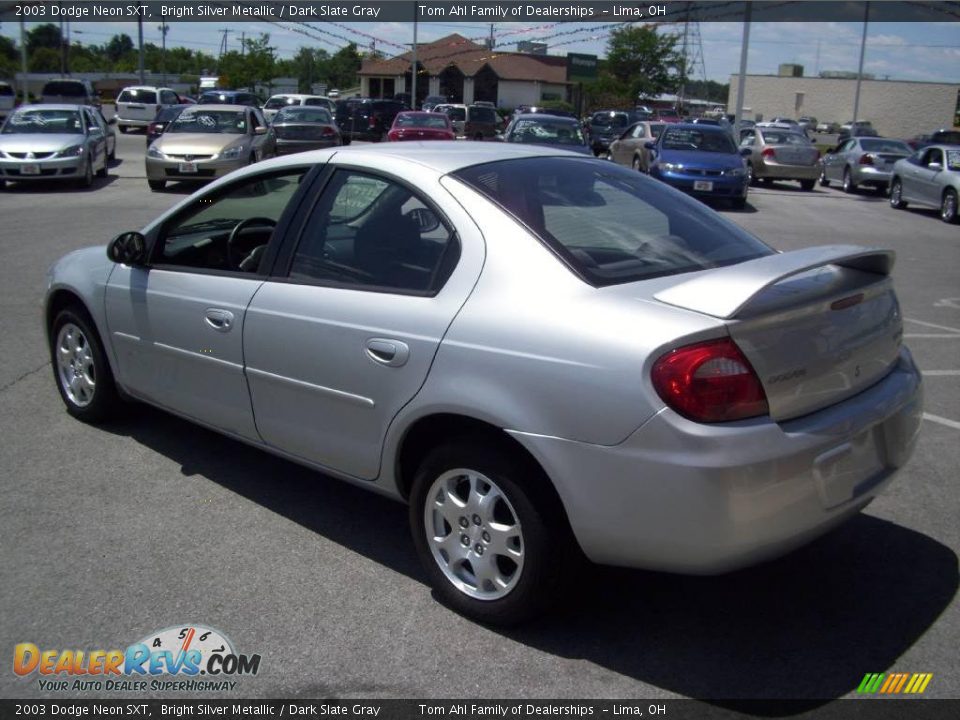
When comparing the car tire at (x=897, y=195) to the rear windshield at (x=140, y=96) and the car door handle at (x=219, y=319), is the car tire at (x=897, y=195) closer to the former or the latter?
the car door handle at (x=219, y=319)

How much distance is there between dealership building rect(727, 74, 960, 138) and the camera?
75062mm

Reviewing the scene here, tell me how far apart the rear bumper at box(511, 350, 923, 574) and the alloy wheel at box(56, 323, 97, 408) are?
3.22 metres

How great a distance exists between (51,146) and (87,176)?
0.88 meters

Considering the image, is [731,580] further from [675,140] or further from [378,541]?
[675,140]

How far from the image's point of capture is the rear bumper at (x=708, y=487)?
2855 mm

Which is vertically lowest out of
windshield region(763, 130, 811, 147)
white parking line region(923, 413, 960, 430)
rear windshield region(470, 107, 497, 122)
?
white parking line region(923, 413, 960, 430)

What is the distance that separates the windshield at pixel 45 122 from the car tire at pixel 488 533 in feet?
59.5

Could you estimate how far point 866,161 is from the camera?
24.9 metres

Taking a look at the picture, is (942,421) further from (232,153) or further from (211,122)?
(211,122)

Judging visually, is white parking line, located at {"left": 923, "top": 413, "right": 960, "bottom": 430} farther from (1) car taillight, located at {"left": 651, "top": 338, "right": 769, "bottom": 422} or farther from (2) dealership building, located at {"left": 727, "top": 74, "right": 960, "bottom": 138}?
(2) dealership building, located at {"left": 727, "top": 74, "right": 960, "bottom": 138}

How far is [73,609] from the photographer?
138 inches

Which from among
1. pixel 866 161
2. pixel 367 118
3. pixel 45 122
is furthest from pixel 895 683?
pixel 367 118

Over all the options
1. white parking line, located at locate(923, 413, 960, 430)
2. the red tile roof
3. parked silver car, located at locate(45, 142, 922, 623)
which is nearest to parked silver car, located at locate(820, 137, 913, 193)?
white parking line, located at locate(923, 413, 960, 430)

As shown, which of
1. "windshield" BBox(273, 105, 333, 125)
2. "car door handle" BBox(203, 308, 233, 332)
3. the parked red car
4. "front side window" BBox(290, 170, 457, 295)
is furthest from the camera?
the parked red car
